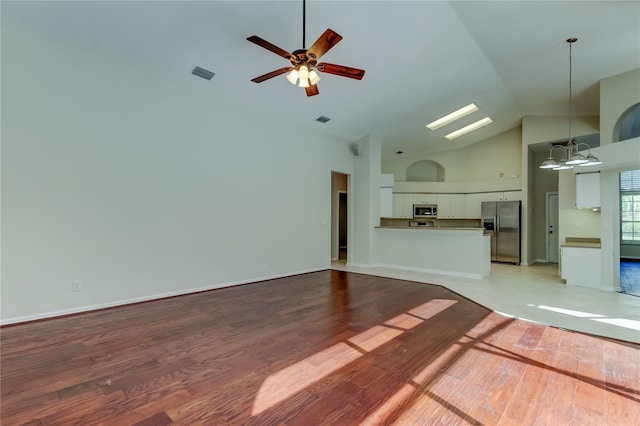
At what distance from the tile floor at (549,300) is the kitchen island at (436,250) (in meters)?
0.28

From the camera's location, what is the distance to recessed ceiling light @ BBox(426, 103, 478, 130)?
698cm

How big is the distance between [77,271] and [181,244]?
50.3 inches

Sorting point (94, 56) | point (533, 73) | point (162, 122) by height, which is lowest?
point (162, 122)

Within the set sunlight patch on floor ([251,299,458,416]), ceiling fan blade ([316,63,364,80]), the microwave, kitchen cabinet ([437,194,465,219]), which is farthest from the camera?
the microwave

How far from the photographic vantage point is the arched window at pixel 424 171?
10.2 meters

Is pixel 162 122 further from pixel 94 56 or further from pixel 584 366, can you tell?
pixel 584 366

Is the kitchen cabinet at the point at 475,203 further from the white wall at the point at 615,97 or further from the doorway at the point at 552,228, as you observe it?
the white wall at the point at 615,97

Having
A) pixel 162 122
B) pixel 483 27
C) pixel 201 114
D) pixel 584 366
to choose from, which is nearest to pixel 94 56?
pixel 162 122

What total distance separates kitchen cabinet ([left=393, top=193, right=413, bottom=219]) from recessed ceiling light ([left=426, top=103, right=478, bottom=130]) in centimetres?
Answer: 239

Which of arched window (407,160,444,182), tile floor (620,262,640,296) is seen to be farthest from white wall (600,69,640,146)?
arched window (407,160,444,182)

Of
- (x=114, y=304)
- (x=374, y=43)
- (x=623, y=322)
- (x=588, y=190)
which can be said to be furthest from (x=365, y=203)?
(x=114, y=304)

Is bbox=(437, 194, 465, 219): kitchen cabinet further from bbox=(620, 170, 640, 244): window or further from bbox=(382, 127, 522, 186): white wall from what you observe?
bbox=(620, 170, 640, 244): window

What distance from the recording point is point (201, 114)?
191 inches

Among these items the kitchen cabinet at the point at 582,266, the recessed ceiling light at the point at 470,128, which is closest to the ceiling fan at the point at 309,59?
the kitchen cabinet at the point at 582,266
